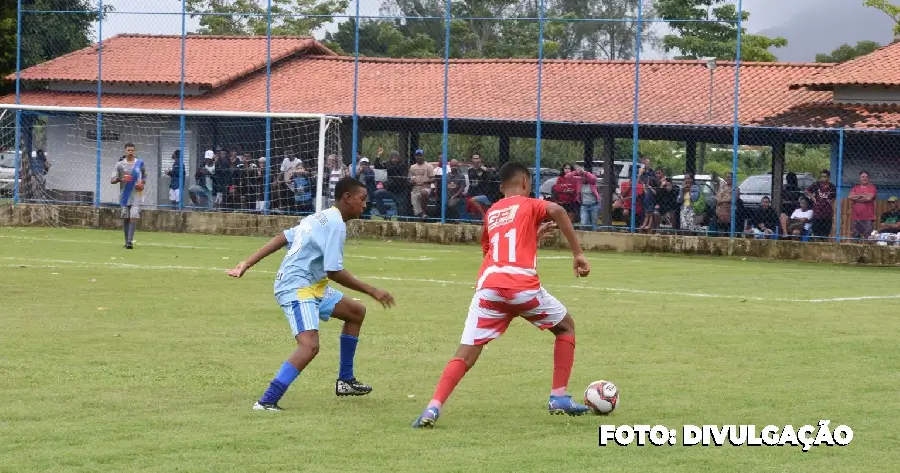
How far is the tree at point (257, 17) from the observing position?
32.1 meters

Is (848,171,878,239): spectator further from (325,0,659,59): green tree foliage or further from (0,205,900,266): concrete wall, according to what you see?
(325,0,659,59): green tree foliage

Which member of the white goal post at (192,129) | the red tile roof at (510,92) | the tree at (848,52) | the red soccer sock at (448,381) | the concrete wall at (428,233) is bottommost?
the red soccer sock at (448,381)

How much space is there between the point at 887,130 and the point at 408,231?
9341 mm

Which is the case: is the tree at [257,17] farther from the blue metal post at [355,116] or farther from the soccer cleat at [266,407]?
the soccer cleat at [266,407]

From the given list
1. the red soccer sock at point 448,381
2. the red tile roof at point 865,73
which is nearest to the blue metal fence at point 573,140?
the red tile roof at point 865,73

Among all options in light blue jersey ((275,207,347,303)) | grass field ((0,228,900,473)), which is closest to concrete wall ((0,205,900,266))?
grass field ((0,228,900,473))

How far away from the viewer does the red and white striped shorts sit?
875cm

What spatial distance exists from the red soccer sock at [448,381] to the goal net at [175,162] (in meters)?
20.3

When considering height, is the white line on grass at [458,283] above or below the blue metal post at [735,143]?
below

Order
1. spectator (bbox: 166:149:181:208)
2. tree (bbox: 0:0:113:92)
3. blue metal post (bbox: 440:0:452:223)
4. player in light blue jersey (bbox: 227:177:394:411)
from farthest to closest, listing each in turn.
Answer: tree (bbox: 0:0:113:92) < spectator (bbox: 166:149:181:208) < blue metal post (bbox: 440:0:452:223) < player in light blue jersey (bbox: 227:177:394:411)

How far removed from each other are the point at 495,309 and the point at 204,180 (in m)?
23.0

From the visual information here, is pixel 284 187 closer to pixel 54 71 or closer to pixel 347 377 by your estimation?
pixel 54 71

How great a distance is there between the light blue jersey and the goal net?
63.5 ft

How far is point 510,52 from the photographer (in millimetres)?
33812
